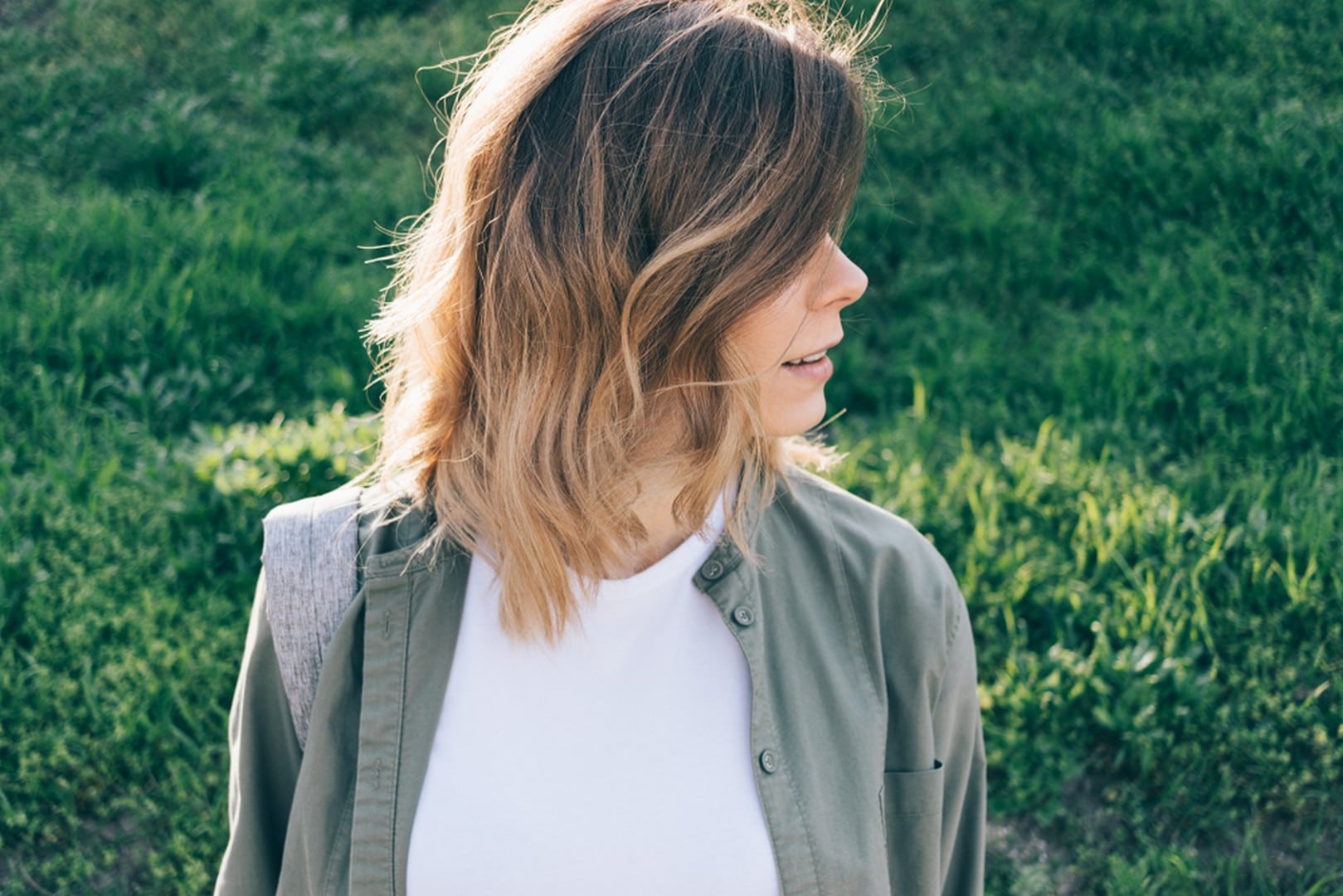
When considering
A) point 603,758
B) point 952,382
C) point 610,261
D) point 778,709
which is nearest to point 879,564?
point 778,709

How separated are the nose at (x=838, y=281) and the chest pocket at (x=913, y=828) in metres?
0.69

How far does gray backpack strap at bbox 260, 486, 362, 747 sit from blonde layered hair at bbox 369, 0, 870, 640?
131 mm

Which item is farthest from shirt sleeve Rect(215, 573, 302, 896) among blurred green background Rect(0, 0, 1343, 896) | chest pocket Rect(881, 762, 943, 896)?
blurred green background Rect(0, 0, 1343, 896)

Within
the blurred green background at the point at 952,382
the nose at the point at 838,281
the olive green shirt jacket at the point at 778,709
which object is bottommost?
the blurred green background at the point at 952,382

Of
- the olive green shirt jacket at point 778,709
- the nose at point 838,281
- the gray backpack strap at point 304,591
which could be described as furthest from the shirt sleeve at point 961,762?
the gray backpack strap at point 304,591

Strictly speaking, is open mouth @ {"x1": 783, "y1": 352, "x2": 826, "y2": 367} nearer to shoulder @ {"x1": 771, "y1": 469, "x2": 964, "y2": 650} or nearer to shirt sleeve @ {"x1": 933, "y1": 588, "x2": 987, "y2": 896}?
shoulder @ {"x1": 771, "y1": 469, "x2": 964, "y2": 650}

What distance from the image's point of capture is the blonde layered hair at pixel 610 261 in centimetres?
151

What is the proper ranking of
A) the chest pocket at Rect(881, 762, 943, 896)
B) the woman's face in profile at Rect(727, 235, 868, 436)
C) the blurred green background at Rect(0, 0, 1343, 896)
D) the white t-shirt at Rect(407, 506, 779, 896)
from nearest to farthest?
the white t-shirt at Rect(407, 506, 779, 896) < the woman's face in profile at Rect(727, 235, 868, 436) < the chest pocket at Rect(881, 762, 943, 896) < the blurred green background at Rect(0, 0, 1343, 896)

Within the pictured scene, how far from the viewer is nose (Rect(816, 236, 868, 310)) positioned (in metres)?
1.61

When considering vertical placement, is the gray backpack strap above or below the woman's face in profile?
below

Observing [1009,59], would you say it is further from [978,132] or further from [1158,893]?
[1158,893]

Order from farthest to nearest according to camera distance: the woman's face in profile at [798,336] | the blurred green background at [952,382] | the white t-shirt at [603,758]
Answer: the blurred green background at [952,382]
the woman's face in profile at [798,336]
the white t-shirt at [603,758]

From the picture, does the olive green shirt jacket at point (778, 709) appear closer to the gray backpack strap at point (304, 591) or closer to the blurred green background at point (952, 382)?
the gray backpack strap at point (304, 591)

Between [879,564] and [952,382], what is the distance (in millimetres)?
2153
